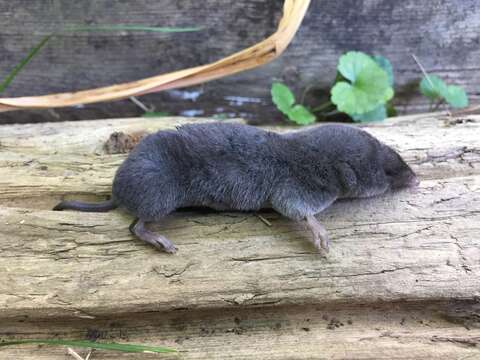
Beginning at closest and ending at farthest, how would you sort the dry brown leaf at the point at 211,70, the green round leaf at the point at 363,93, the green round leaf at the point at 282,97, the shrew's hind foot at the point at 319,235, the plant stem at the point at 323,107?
the shrew's hind foot at the point at 319,235, the dry brown leaf at the point at 211,70, the green round leaf at the point at 363,93, the green round leaf at the point at 282,97, the plant stem at the point at 323,107

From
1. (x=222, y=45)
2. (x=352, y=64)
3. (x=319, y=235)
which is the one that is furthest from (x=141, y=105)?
(x=319, y=235)

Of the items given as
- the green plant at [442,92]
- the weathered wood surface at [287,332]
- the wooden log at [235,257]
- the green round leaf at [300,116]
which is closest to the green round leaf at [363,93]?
the green round leaf at [300,116]

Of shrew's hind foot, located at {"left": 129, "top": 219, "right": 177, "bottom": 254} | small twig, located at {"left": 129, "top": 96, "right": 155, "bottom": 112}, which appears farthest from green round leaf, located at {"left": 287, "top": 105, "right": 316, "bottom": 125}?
shrew's hind foot, located at {"left": 129, "top": 219, "right": 177, "bottom": 254}

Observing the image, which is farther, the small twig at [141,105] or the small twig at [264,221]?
the small twig at [141,105]

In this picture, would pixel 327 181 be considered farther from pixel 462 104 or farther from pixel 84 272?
pixel 462 104

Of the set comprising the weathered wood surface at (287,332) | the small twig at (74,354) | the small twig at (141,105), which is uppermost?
the small twig at (141,105)

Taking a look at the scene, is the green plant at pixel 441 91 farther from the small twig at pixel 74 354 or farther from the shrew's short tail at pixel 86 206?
the small twig at pixel 74 354
